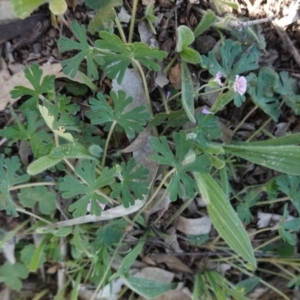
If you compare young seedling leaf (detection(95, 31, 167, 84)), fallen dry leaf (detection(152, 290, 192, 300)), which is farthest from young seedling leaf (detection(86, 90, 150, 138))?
fallen dry leaf (detection(152, 290, 192, 300))

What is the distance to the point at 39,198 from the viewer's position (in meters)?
1.31

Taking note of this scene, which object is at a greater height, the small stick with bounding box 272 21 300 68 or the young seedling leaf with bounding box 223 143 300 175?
the small stick with bounding box 272 21 300 68

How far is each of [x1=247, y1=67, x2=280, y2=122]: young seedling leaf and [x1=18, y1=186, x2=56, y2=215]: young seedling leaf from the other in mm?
670

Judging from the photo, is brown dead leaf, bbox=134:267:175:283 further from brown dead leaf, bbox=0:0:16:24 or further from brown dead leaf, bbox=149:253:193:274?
brown dead leaf, bbox=0:0:16:24

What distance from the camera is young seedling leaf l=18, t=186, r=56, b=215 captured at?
4.27 ft

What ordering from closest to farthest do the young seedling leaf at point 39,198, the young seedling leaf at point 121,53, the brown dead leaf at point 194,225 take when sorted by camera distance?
the young seedling leaf at point 121,53 → the young seedling leaf at point 39,198 → the brown dead leaf at point 194,225

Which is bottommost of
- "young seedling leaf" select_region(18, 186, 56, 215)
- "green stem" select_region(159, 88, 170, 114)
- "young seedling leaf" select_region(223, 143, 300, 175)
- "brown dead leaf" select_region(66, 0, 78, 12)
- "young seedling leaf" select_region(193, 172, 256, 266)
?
"young seedling leaf" select_region(193, 172, 256, 266)

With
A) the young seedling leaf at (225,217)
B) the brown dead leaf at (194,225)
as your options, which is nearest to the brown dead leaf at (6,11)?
the young seedling leaf at (225,217)

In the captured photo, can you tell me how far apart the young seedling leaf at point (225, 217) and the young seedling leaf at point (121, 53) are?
361mm

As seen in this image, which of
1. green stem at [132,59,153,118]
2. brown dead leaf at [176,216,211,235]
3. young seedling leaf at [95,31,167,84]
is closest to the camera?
young seedling leaf at [95,31,167,84]

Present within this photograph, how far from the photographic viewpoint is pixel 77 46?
1.14 meters

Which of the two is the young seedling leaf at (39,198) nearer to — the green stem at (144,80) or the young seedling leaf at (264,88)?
the green stem at (144,80)

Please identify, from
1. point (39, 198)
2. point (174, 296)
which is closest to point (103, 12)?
point (39, 198)

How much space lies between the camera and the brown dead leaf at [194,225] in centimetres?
145
